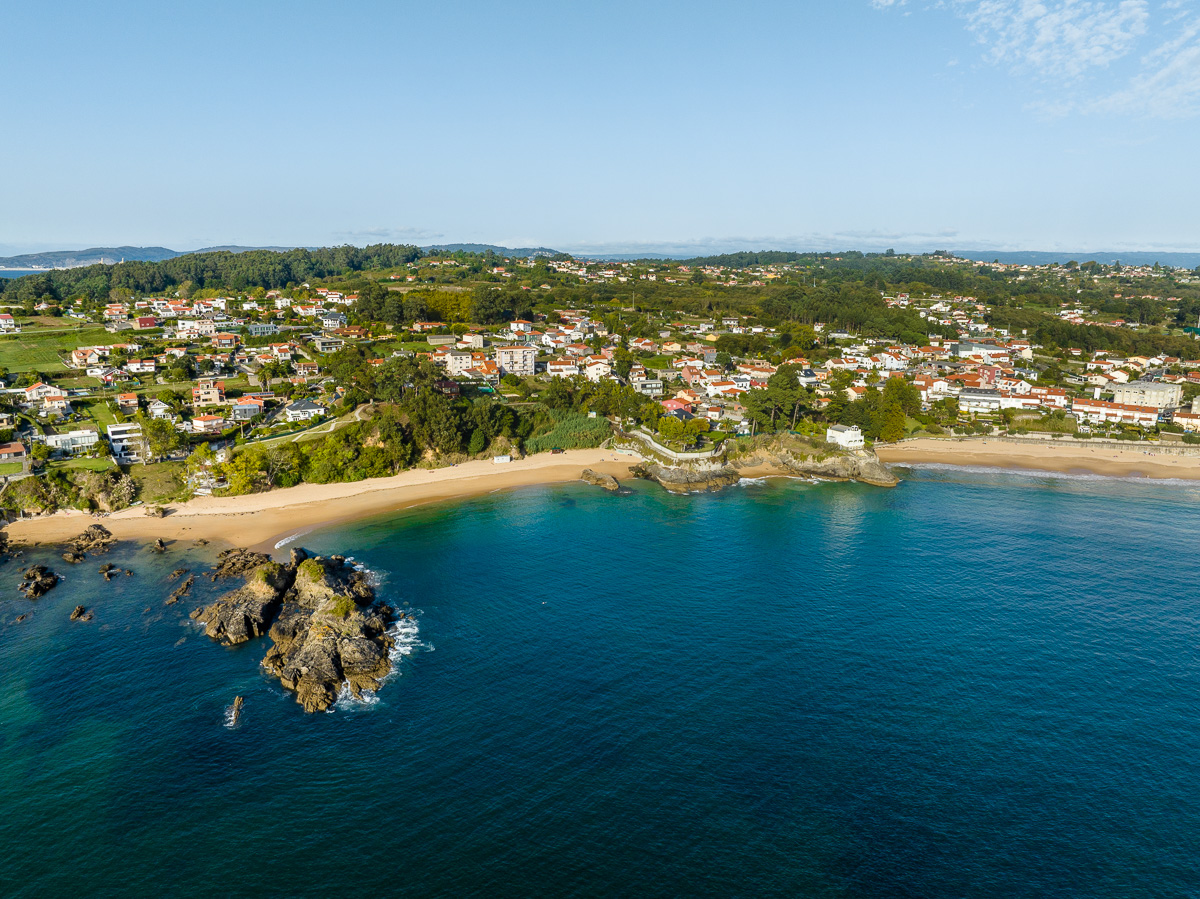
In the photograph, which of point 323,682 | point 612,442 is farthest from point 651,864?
point 612,442

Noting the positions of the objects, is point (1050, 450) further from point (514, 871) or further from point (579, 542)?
point (514, 871)

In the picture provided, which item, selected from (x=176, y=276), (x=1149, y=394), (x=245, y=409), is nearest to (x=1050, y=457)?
(x=1149, y=394)

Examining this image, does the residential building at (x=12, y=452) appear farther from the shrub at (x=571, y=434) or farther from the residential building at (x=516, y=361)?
the residential building at (x=516, y=361)

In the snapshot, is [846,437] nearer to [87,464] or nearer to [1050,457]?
[1050,457]

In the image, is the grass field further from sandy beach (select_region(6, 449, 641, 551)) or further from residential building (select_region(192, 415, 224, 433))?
sandy beach (select_region(6, 449, 641, 551))

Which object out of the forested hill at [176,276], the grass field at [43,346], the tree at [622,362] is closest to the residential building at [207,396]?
the grass field at [43,346]

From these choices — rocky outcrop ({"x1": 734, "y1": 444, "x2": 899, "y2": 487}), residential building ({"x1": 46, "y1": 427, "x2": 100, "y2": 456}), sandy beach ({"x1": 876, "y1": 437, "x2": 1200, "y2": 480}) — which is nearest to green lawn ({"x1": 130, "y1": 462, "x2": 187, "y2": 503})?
residential building ({"x1": 46, "y1": 427, "x2": 100, "y2": 456})

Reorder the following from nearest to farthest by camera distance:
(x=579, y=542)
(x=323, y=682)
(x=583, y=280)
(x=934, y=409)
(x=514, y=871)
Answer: (x=514, y=871) → (x=323, y=682) → (x=579, y=542) → (x=934, y=409) → (x=583, y=280)
